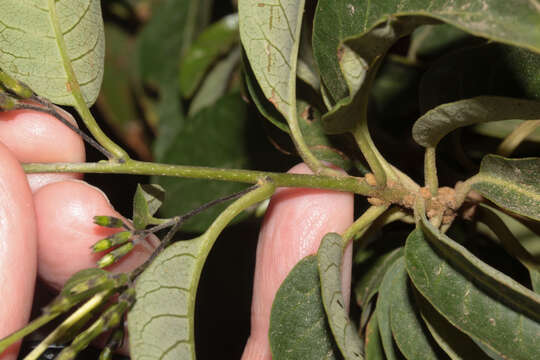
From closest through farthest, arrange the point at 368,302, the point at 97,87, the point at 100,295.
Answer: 1. the point at 100,295
2. the point at 97,87
3. the point at 368,302

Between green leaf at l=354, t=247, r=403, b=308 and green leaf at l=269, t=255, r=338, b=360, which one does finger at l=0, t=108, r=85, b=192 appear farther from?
green leaf at l=354, t=247, r=403, b=308

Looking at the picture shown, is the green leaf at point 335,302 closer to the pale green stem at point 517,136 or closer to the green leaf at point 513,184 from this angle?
the green leaf at point 513,184

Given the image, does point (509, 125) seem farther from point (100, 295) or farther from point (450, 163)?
point (100, 295)

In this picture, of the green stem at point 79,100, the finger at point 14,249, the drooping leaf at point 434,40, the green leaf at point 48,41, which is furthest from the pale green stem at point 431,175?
the finger at point 14,249

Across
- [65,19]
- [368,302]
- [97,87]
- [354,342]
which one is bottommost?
[368,302]

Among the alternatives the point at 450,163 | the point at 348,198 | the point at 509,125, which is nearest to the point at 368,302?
the point at 348,198

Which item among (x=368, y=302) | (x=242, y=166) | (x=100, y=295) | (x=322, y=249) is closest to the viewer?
(x=100, y=295)
